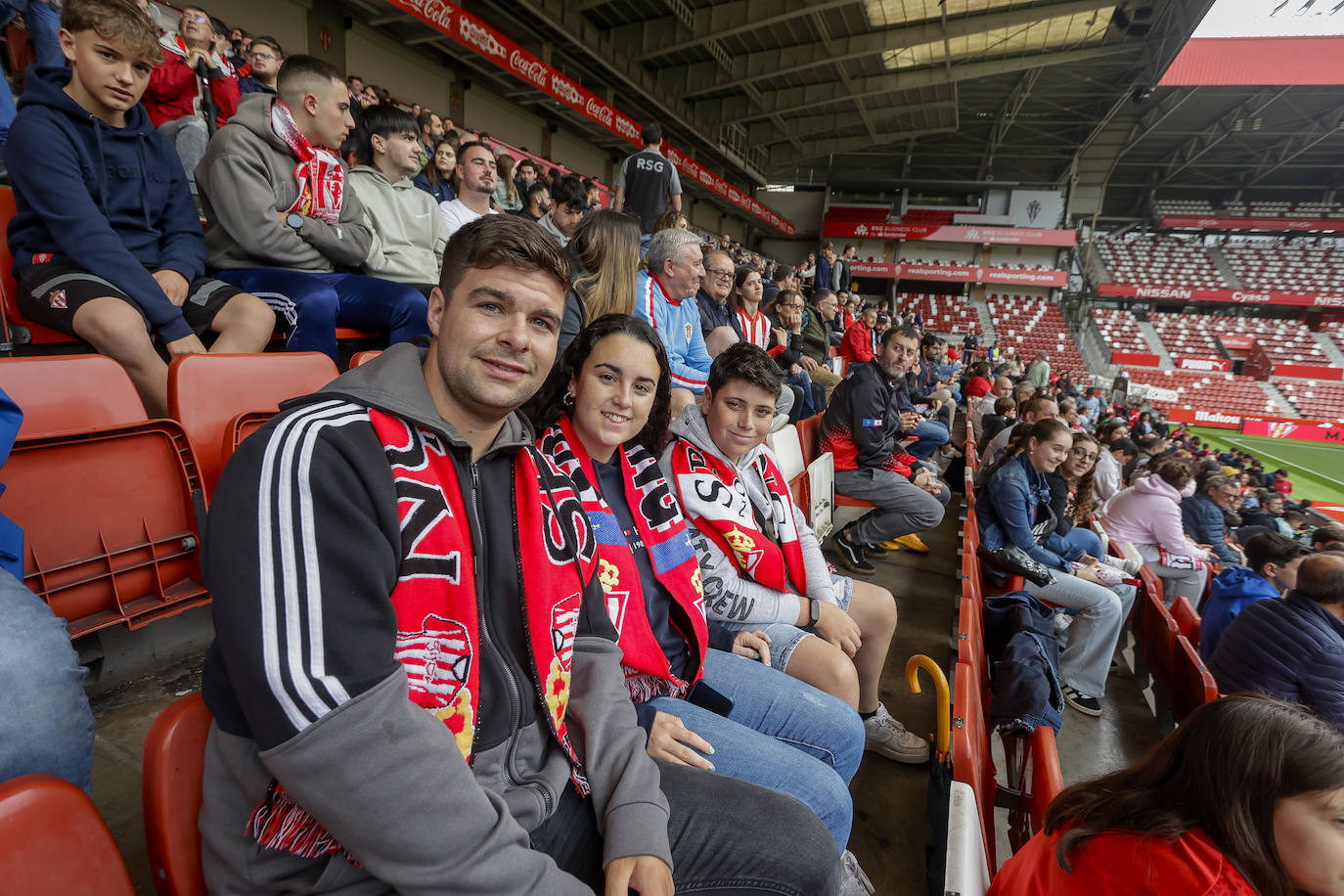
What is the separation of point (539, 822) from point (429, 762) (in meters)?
0.34

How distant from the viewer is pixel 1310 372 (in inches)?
966

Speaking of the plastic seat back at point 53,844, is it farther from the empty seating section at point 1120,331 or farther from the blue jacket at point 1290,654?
the empty seating section at point 1120,331

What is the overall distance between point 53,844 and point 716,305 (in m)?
3.89

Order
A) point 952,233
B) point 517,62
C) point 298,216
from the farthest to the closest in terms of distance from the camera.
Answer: point 952,233 < point 517,62 < point 298,216

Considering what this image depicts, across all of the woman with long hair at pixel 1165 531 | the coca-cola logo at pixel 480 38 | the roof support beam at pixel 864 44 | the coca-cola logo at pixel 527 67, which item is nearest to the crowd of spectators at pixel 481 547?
the woman with long hair at pixel 1165 531

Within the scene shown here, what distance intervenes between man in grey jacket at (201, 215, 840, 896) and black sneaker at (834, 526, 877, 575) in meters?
3.05

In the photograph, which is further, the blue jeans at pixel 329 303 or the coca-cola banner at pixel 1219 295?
the coca-cola banner at pixel 1219 295

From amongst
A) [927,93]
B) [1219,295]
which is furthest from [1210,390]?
[927,93]

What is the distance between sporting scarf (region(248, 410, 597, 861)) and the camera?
2.60 feet

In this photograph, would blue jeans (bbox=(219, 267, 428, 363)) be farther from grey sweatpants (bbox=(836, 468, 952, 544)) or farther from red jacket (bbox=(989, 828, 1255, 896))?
grey sweatpants (bbox=(836, 468, 952, 544))

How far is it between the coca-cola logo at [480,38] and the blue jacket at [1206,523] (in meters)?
11.2

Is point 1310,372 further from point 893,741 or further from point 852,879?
point 852,879

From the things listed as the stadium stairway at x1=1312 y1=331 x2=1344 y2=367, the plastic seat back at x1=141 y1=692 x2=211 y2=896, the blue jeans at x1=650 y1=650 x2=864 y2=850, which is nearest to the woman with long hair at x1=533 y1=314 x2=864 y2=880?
the blue jeans at x1=650 y1=650 x2=864 y2=850

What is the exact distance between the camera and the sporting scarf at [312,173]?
2350mm
